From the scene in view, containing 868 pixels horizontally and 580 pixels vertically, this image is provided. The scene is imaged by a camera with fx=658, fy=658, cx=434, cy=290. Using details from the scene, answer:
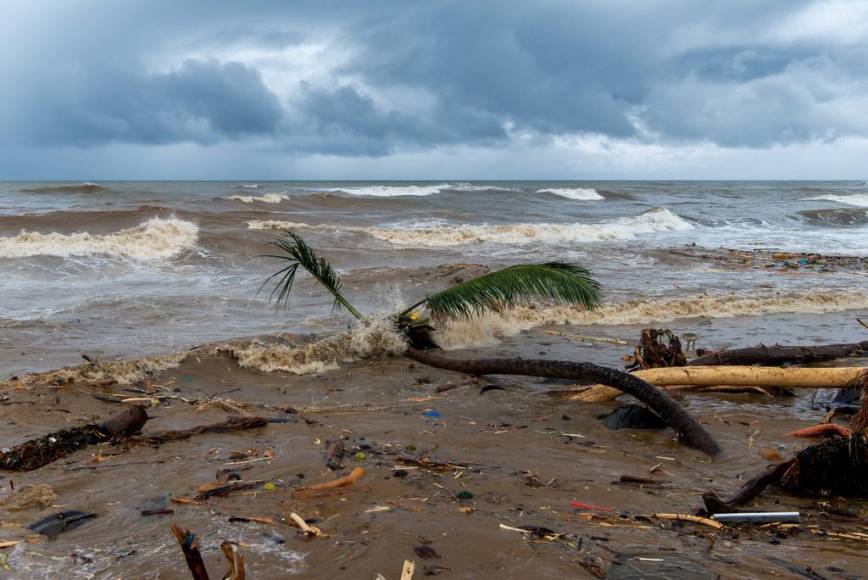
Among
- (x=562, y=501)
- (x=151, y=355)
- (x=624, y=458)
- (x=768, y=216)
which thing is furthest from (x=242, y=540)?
(x=768, y=216)

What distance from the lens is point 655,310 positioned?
1120 centimetres

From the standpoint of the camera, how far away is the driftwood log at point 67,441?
4.33 meters

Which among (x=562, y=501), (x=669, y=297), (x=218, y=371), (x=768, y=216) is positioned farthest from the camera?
(x=768, y=216)

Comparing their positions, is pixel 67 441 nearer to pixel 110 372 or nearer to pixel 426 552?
pixel 110 372

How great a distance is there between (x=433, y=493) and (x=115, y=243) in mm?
17200

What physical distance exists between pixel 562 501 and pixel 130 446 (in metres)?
3.08

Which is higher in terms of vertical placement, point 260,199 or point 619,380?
point 260,199

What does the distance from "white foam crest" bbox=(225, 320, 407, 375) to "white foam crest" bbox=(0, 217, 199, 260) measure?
1093 cm

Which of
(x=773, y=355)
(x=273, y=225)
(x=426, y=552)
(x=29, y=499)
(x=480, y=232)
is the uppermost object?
(x=273, y=225)

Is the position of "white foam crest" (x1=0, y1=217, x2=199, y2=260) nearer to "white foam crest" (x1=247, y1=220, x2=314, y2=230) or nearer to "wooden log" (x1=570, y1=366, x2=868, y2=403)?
"white foam crest" (x1=247, y1=220, x2=314, y2=230)

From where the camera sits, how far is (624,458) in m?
4.71

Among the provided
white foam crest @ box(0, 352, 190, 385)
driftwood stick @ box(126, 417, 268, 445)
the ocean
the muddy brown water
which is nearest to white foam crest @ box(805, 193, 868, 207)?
the ocean

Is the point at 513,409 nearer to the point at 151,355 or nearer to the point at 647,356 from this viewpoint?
the point at 647,356

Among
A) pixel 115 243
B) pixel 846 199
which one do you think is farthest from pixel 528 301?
pixel 846 199
